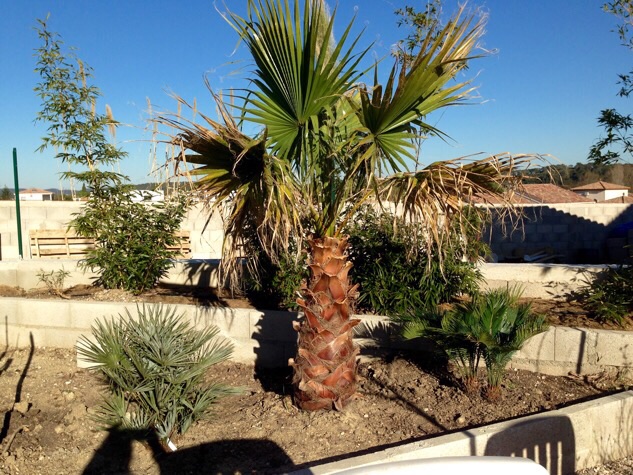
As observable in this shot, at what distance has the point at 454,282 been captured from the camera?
603 centimetres

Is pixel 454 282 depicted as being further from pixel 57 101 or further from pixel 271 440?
pixel 57 101

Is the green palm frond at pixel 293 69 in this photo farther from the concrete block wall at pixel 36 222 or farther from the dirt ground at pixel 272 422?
the concrete block wall at pixel 36 222

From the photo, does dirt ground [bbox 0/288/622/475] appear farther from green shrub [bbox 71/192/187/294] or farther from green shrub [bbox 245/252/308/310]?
green shrub [bbox 71/192/187/294]

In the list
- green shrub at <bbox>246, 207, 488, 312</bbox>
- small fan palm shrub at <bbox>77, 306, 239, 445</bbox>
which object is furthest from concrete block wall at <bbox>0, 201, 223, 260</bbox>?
small fan palm shrub at <bbox>77, 306, 239, 445</bbox>

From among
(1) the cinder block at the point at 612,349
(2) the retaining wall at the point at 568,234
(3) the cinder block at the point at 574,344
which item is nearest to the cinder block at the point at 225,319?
(3) the cinder block at the point at 574,344

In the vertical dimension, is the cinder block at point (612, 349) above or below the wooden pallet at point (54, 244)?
below

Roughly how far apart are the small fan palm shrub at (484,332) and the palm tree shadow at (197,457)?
149cm

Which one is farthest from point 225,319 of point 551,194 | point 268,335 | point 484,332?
point 551,194

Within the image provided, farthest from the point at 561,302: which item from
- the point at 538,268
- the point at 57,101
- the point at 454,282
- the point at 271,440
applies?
the point at 57,101

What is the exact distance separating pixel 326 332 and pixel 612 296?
3.29 meters

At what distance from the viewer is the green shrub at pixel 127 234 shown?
23.8 feet

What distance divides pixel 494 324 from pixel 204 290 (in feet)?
15.5

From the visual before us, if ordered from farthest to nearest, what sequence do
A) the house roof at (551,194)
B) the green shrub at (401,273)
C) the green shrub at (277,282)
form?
the house roof at (551,194), the green shrub at (277,282), the green shrub at (401,273)

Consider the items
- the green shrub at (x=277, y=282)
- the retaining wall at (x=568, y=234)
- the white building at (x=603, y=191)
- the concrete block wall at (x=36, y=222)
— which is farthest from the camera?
the white building at (x=603, y=191)
